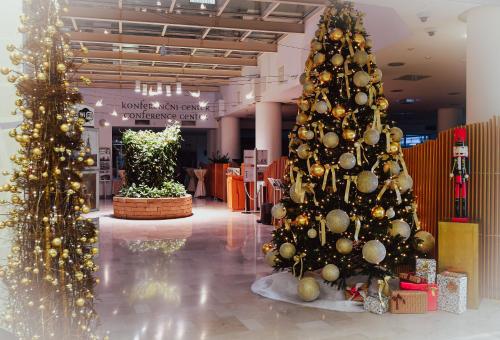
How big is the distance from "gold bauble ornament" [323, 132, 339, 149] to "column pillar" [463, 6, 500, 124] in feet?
6.96

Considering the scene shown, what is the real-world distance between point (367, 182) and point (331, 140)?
1.93ft

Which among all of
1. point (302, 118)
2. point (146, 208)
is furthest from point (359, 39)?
point (146, 208)

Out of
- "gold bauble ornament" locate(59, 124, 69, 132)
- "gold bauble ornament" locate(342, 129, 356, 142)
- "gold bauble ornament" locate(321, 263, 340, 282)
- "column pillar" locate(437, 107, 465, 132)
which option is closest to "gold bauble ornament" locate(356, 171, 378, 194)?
"gold bauble ornament" locate(342, 129, 356, 142)

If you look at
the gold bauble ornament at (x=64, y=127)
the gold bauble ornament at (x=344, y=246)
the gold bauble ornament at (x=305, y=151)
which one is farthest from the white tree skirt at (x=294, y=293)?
Result: the gold bauble ornament at (x=64, y=127)

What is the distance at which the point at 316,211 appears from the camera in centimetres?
Result: 549

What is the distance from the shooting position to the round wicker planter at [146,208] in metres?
12.6

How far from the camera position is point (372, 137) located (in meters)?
5.31

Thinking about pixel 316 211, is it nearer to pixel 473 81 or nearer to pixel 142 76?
pixel 473 81

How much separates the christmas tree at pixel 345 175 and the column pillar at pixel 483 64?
4.49ft

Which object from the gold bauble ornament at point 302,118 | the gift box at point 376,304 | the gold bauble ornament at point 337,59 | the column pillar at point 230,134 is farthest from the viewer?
the column pillar at point 230,134

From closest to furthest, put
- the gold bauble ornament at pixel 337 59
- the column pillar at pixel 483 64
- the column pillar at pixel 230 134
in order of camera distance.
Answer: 1. the gold bauble ornament at pixel 337 59
2. the column pillar at pixel 483 64
3. the column pillar at pixel 230 134

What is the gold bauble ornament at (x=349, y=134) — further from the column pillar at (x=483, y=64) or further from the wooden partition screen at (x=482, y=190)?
the column pillar at (x=483, y=64)

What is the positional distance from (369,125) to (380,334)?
7.35 feet

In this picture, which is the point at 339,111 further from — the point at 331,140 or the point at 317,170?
the point at 317,170
